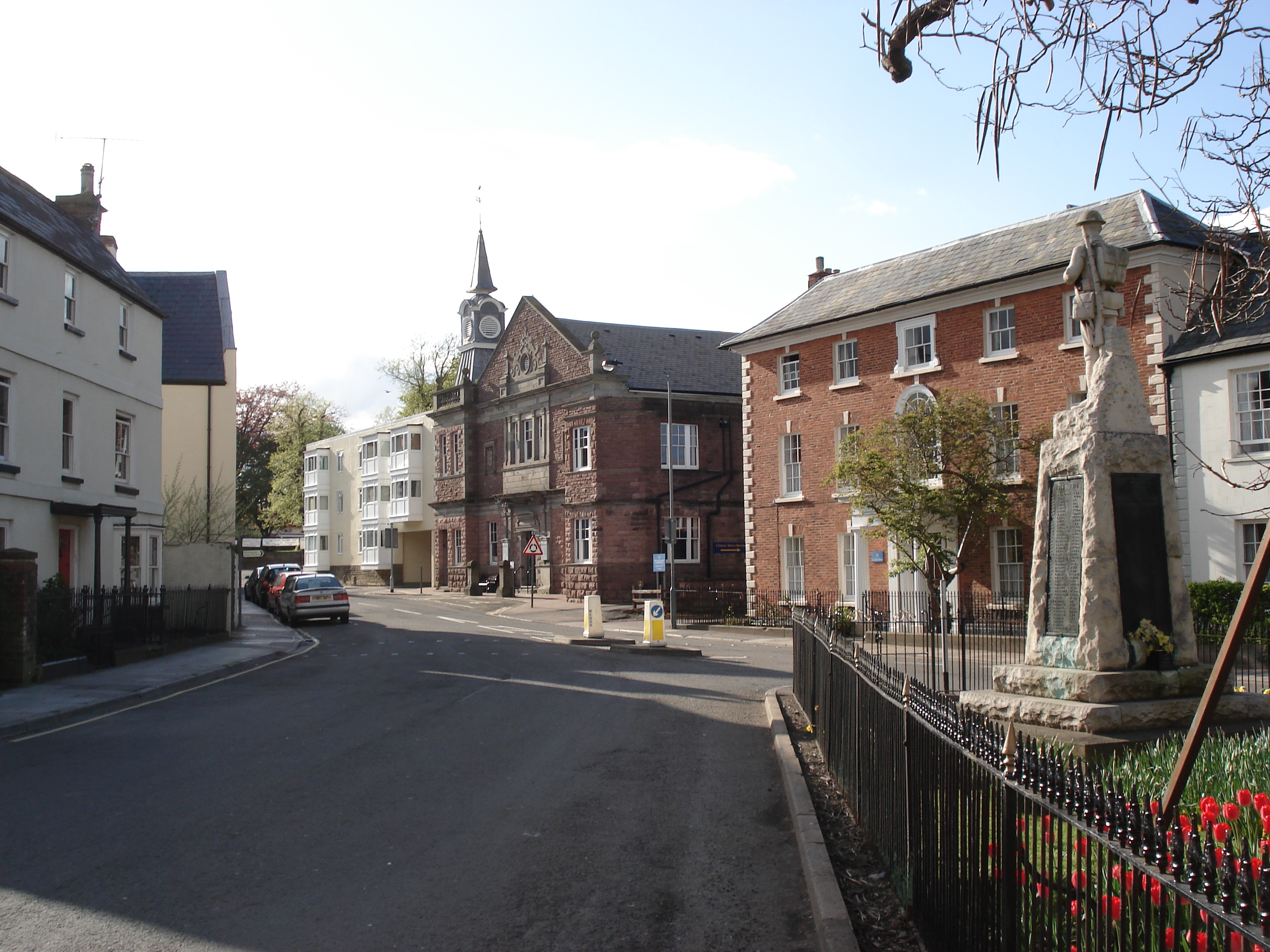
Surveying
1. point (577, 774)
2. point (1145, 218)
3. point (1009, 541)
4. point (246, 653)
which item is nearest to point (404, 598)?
point (246, 653)

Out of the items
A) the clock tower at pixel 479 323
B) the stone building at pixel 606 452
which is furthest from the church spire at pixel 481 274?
the stone building at pixel 606 452

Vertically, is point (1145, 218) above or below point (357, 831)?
above

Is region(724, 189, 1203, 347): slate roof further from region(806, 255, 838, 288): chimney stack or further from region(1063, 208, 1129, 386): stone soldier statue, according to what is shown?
region(1063, 208, 1129, 386): stone soldier statue

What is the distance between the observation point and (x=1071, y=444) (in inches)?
347

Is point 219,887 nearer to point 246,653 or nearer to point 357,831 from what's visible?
point 357,831

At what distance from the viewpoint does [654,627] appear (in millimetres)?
22875

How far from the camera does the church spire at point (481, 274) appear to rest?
219 feet

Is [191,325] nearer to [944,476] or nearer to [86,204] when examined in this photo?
[86,204]

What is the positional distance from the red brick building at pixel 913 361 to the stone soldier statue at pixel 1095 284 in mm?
13767

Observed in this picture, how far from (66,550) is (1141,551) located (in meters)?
21.3

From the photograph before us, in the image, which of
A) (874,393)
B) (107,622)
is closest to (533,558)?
(874,393)

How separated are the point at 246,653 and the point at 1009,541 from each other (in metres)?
18.2

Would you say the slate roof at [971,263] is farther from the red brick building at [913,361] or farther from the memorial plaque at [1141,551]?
the memorial plaque at [1141,551]

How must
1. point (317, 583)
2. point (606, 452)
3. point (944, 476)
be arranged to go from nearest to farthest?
point (944, 476) < point (317, 583) < point (606, 452)
